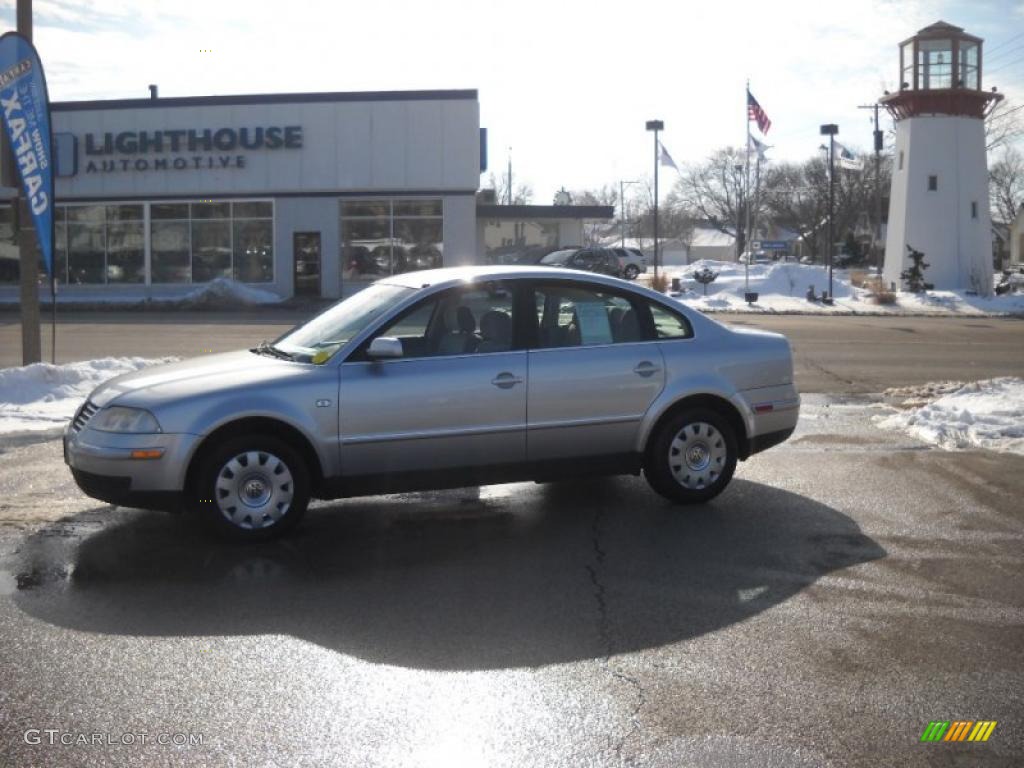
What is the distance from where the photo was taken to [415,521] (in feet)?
25.0

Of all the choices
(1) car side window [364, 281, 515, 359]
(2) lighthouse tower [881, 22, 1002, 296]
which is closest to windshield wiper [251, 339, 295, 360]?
(1) car side window [364, 281, 515, 359]

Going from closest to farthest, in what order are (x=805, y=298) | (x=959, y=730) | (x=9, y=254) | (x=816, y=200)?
(x=959, y=730) < (x=9, y=254) < (x=805, y=298) < (x=816, y=200)

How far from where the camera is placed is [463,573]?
641 cm

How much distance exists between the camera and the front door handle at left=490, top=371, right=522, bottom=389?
7270 mm

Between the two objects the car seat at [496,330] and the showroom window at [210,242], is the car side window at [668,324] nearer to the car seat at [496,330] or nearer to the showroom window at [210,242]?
the car seat at [496,330]

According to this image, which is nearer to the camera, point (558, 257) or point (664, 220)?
point (558, 257)

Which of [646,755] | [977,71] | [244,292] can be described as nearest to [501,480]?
[646,755]

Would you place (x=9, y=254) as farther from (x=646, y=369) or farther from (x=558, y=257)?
(x=646, y=369)

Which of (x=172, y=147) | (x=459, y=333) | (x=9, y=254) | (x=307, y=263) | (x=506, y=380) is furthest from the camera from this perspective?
(x=9, y=254)

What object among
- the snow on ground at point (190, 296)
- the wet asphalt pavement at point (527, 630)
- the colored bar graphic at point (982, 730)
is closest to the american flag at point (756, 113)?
the snow on ground at point (190, 296)

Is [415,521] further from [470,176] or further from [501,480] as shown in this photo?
[470,176]

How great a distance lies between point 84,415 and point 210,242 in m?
35.2

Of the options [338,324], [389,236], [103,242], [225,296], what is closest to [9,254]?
[103,242]

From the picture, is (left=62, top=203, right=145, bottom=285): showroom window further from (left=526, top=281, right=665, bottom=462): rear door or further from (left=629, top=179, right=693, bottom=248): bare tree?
(left=629, top=179, right=693, bottom=248): bare tree
